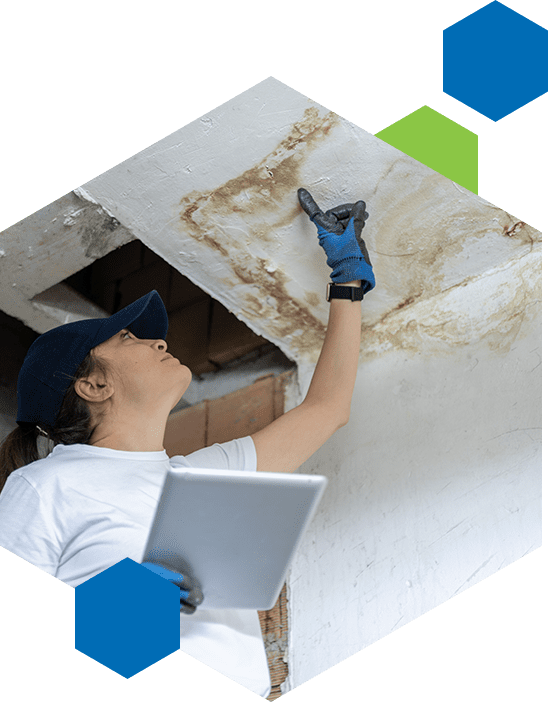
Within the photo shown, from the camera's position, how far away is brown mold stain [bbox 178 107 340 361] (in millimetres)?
2234

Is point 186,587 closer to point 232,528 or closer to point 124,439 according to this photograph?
point 232,528

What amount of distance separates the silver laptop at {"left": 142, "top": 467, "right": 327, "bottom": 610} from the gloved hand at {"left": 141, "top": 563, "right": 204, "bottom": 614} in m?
0.01

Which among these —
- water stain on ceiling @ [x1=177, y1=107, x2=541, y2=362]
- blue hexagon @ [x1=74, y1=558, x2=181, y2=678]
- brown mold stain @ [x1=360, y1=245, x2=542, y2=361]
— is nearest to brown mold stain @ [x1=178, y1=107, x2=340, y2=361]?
water stain on ceiling @ [x1=177, y1=107, x2=541, y2=362]

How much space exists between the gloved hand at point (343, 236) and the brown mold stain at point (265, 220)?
47 millimetres

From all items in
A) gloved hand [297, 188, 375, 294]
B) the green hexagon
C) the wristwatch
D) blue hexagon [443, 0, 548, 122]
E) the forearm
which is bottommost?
the forearm

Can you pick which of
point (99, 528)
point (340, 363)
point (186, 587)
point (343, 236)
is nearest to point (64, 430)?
point (99, 528)

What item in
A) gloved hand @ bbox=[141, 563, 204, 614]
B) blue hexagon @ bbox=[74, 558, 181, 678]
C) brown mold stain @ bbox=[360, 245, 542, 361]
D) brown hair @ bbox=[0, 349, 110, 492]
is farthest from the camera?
brown mold stain @ bbox=[360, 245, 542, 361]

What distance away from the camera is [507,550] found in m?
2.33

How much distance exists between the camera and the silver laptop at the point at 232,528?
1.87 m

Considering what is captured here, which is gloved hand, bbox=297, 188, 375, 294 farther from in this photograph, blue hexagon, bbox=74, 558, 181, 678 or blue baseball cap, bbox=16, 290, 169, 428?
blue hexagon, bbox=74, 558, 181, 678

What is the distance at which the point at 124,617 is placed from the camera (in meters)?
1.82

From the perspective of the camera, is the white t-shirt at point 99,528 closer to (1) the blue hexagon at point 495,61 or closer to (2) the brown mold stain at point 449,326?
(2) the brown mold stain at point 449,326

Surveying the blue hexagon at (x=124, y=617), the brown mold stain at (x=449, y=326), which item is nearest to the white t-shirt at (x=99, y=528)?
the blue hexagon at (x=124, y=617)

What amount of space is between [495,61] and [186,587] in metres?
1.47
